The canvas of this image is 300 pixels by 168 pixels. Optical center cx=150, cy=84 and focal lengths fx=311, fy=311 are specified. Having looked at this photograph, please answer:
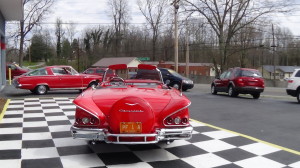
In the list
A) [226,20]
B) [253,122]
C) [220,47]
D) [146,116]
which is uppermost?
[226,20]

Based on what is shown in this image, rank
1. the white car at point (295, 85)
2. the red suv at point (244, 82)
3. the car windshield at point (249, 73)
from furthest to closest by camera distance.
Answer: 1. the car windshield at point (249, 73)
2. the red suv at point (244, 82)
3. the white car at point (295, 85)

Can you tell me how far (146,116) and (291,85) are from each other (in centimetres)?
1052

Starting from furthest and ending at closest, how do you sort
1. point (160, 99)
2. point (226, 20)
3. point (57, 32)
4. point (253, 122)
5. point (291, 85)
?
point (57, 32)
point (226, 20)
point (291, 85)
point (253, 122)
point (160, 99)

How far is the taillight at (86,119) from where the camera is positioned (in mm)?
4250

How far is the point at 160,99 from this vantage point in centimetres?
464

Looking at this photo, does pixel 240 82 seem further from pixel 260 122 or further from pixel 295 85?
pixel 260 122

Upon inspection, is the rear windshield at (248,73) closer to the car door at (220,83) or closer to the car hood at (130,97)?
the car door at (220,83)

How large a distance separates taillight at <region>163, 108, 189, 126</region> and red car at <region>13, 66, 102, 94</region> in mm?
10542

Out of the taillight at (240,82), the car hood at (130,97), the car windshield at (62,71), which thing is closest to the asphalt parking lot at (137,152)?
the car hood at (130,97)

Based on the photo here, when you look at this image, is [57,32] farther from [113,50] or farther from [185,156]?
[185,156]

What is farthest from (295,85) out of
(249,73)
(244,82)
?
(249,73)

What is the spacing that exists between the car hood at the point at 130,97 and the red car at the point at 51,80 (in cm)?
974

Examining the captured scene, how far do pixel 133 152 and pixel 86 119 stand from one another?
102 cm

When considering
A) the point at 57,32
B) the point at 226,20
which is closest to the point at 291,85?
the point at 226,20
